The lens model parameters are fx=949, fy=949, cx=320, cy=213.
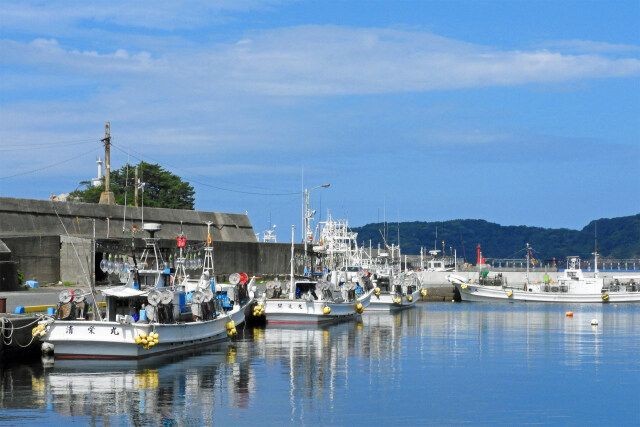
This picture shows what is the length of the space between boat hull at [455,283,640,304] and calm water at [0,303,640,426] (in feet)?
136

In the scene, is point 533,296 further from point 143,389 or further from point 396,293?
point 143,389

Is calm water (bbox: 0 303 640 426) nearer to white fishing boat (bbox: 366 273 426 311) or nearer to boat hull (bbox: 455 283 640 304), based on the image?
white fishing boat (bbox: 366 273 426 311)

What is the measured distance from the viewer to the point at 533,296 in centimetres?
9162

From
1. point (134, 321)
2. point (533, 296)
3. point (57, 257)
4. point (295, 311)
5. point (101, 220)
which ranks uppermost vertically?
point (101, 220)

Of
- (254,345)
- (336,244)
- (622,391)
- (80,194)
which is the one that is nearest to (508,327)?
(254,345)

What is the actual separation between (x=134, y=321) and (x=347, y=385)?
827cm

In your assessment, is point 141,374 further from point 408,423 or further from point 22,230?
point 22,230

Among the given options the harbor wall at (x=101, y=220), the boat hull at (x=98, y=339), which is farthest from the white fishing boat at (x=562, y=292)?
the boat hull at (x=98, y=339)

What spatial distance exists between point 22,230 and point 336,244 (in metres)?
50.5

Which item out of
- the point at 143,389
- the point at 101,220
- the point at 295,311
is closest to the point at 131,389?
the point at 143,389

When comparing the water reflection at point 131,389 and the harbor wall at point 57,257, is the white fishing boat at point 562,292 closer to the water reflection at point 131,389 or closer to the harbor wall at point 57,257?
the harbor wall at point 57,257

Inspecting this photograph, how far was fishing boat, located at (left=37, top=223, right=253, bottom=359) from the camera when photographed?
34.0 meters

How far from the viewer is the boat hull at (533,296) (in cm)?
9150

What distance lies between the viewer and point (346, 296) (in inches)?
2464
